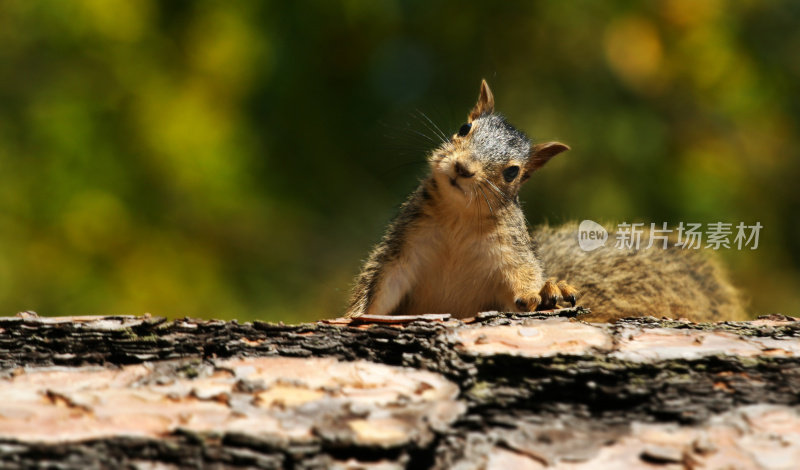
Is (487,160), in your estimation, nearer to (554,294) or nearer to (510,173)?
(510,173)

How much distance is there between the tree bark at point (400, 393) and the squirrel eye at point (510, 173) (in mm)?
969

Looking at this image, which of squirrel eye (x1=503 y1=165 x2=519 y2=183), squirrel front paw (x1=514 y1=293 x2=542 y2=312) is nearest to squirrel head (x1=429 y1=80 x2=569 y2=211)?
squirrel eye (x1=503 y1=165 x2=519 y2=183)

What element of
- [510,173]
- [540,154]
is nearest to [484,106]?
[540,154]

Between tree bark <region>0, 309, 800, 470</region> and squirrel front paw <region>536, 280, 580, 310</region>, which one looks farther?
squirrel front paw <region>536, 280, 580, 310</region>

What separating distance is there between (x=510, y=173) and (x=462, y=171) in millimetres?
304

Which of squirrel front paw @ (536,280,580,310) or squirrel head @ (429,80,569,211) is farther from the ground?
squirrel head @ (429,80,569,211)

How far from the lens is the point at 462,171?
2.35 metres

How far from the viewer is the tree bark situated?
48.3 inches

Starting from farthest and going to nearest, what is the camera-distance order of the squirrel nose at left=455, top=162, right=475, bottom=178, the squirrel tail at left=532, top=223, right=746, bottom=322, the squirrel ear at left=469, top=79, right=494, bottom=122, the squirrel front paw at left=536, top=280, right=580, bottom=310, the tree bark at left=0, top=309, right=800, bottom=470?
1. the squirrel ear at left=469, top=79, right=494, bottom=122
2. the squirrel tail at left=532, top=223, right=746, bottom=322
3. the squirrel nose at left=455, top=162, right=475, bottom=178
4. the squirrel front paw at left=536, top=280, right=580, bottom=310
5. the tree bark at left=0, top=309, right=800, bottom=470

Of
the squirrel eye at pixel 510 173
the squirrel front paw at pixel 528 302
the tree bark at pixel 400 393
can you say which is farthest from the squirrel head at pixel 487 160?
the tree bark at pixel 400 393

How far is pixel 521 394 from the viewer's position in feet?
4.57

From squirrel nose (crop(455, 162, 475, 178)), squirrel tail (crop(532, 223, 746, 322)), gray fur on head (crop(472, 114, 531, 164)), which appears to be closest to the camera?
squirrel nose (crop(455, 162, 475, 178))

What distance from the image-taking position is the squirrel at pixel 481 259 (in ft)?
7.93

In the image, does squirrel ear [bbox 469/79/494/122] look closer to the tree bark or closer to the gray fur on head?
the gray fur on head
